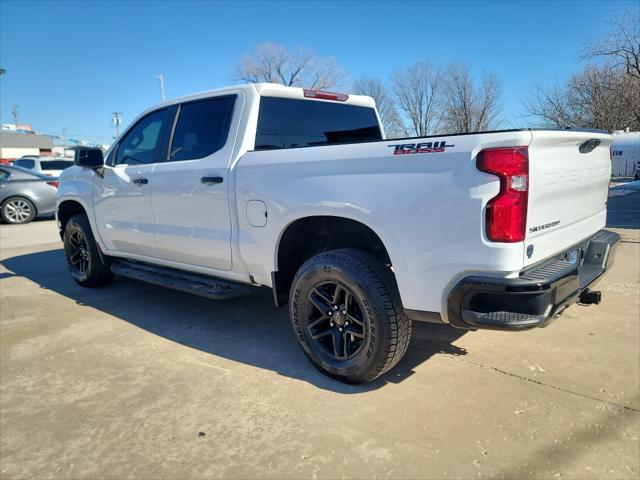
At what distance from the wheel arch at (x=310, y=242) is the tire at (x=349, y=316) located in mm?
229

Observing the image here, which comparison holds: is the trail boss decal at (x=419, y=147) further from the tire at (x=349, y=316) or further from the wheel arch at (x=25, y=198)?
the wheel arch at (x=25, y=198)

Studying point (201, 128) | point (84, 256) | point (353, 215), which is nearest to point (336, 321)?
point (353, 215)

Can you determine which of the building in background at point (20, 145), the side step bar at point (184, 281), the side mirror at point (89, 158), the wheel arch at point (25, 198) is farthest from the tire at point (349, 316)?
the building in background at point (20, 145)

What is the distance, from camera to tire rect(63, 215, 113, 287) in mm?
5293

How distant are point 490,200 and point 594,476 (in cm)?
134

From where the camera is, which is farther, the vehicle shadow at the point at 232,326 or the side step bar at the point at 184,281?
the side step bar at the point at 184,281

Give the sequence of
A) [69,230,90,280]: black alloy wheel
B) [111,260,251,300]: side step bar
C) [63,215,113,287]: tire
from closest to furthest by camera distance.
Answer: [111,260,251,300]: side step bar → [63,215,113,287]: tire → [69,230,90,280]: black alloy wheel

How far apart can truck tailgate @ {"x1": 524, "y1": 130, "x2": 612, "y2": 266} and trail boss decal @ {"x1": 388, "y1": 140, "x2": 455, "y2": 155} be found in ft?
1.38

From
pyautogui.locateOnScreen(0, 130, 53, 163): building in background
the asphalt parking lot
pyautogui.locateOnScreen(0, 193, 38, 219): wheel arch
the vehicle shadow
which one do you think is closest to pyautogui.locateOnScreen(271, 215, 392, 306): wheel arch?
the vehicle shadow

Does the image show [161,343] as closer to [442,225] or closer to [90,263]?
[90,263]

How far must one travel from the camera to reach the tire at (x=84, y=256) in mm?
5293

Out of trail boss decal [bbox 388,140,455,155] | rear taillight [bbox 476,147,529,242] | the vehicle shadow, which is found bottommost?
the vehicle shadow

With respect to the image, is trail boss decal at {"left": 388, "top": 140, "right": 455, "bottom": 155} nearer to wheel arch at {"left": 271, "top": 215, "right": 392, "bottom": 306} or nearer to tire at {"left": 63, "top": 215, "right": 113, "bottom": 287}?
wheel arch at {"left": 271, "top": 215, "right": 392, "bottom": 306}

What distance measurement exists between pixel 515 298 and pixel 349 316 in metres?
1.04
